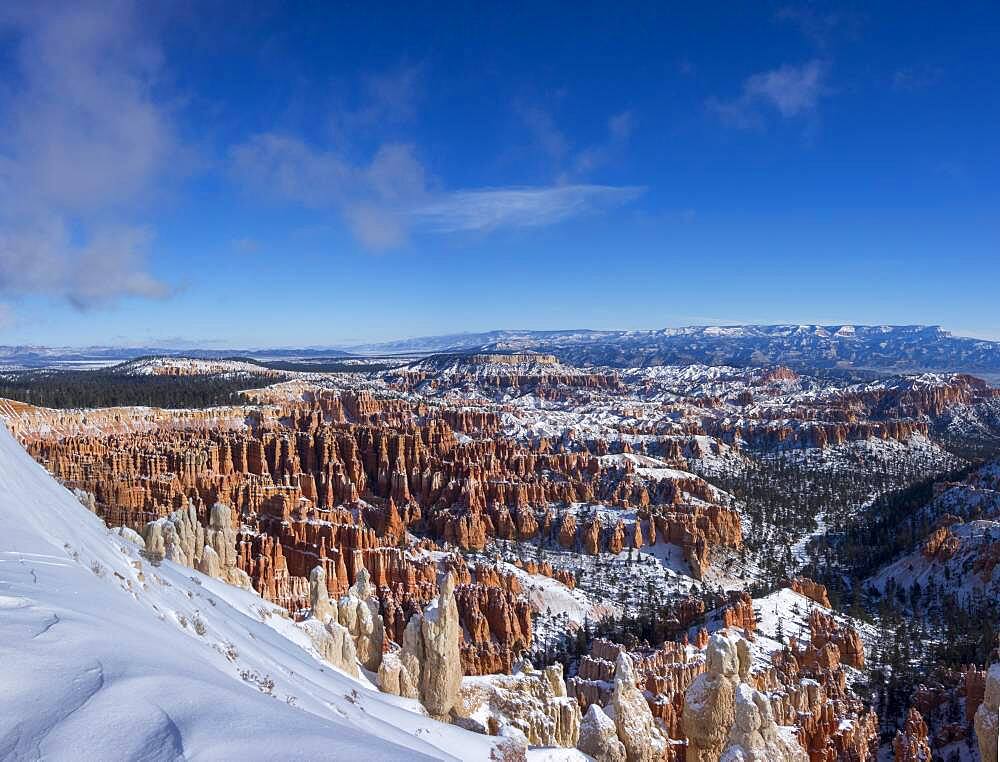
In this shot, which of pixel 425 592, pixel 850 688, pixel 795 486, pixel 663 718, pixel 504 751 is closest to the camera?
pixel 504 751

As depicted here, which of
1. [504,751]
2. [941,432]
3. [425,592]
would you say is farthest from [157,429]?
[941,432]

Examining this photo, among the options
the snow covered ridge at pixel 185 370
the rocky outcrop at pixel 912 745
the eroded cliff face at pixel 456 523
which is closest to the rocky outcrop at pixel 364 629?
the eroded cliff face at pixel 456 523

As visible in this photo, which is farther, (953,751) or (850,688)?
(850,688)

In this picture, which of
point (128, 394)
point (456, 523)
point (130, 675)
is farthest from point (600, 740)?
point (128, 394)

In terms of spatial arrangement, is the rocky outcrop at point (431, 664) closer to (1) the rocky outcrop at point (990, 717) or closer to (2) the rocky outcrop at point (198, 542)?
(2) the rocky outcrop at point (198, 542)

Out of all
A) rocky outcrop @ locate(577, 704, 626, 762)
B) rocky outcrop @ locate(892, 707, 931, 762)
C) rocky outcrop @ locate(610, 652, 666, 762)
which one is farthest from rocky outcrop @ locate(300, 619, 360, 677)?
rocky outcrop @ locate(892, 707, 931, 762)

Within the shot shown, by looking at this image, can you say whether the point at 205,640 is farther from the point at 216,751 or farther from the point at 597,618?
the point at 597,618

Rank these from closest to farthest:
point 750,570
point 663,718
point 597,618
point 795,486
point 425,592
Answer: point 663,718 → point 425,592 → point 597,618 → point 750,570 → point 795,486
